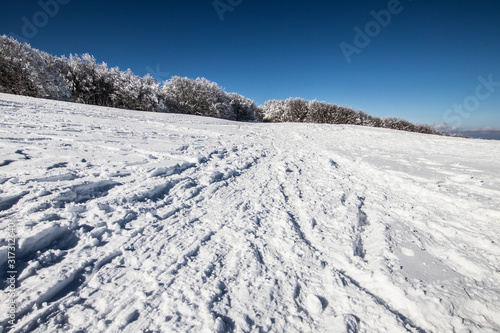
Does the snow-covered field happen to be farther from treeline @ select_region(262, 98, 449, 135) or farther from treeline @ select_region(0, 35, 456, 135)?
treeline @ select_region(262, 98, 449, 135)

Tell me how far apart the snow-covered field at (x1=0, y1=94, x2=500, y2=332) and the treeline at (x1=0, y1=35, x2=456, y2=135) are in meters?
21.6

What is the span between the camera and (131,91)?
24.0m

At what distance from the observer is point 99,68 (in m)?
23.6

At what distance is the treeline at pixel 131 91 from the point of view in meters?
17.6

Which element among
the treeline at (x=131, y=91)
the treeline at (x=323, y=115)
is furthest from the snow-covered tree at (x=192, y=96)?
the treeline at (x=323, y=115)

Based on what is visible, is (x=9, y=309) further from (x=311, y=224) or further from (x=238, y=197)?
(x=311, y=224)

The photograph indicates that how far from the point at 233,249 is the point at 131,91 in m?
27.3

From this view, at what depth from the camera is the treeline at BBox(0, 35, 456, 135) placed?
17.6 m

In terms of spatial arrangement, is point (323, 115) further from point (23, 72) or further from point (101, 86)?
point (23, 72)

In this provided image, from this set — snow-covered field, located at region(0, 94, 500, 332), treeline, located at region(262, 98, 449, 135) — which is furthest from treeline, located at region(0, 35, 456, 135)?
snow-covered field, located at region(0, 94, 500, 332)

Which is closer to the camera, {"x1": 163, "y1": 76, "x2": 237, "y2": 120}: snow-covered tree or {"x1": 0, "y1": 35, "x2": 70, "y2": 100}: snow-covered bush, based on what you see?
{"x1": 0, "y1": 35, "x2": 70, "y2": 100}: snow-covered bush

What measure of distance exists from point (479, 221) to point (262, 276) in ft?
9.41

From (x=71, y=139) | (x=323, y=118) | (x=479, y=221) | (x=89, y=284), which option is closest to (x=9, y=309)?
(x=89, y=284)

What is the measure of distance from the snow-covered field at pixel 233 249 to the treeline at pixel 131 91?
850 inches
